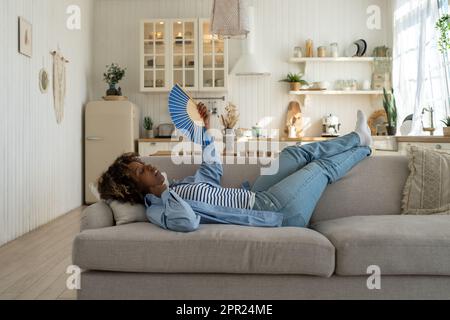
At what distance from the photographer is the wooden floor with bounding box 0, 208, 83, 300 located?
2.61m

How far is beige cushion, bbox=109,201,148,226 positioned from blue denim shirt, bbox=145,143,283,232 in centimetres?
6

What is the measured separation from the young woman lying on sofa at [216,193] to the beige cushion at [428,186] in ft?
1.30

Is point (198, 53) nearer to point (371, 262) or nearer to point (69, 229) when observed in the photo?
point (69, 229)

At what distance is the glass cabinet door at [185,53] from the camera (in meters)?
6.55

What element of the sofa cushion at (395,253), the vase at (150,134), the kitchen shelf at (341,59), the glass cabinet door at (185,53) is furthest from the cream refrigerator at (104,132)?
the sofa cushion at (395,253)

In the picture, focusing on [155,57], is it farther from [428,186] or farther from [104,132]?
[428,186]

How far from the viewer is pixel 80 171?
6.16m

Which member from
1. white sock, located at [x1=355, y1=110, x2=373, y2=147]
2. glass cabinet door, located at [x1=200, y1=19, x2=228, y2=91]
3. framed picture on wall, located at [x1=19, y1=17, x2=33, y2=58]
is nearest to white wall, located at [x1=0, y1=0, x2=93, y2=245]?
framed picture on wall, located at [x1=19, y1=17, x2=33, y2=58]

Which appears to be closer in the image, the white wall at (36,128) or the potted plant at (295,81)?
the white wall at (36,128)

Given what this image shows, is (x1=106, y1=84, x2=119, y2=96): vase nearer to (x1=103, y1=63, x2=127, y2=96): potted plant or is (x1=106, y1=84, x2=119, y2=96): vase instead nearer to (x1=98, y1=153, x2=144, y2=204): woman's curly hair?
(x1=103, y1=63, x2=127, y2=96): potted plant

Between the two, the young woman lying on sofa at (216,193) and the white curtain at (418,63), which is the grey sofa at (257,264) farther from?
the white curtain at (418,63)

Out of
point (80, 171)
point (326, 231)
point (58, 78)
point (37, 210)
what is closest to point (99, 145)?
point (80, 171)

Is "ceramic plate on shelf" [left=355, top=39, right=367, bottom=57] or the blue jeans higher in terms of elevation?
"ceramic plate on shelf" [left=355, top=39, right=367, bottom=57]

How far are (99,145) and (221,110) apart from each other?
1.86 m
